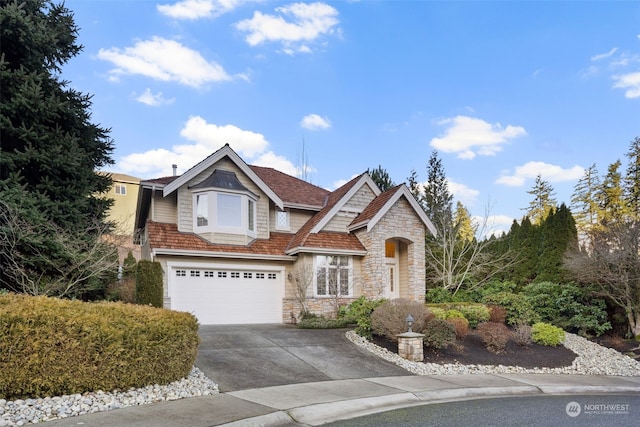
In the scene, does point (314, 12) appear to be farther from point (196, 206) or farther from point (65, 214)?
point (65, 214)

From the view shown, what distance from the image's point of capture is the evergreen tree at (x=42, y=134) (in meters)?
11.8

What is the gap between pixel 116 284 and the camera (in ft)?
57.8

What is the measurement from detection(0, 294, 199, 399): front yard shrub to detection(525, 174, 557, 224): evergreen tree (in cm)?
4441

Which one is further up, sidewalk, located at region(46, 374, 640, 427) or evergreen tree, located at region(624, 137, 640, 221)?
evergreen tree, located at region(624, 137, 640, 221)

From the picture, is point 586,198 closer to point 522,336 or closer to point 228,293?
point 522,336

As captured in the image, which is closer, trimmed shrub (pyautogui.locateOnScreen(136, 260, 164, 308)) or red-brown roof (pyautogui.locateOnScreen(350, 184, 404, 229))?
trimmed shrub (pyautogui.locateOnScreen(136, 260, 164, 308))

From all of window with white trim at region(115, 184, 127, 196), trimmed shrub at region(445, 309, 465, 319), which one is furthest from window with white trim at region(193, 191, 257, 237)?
window with white trim at region(115, 184, 127, 196)

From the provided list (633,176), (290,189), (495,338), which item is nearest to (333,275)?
(290,189)

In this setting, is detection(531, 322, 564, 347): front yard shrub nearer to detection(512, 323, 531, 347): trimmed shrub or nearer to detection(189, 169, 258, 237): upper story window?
detection(512, 323, 531, 347): trimmed shrub

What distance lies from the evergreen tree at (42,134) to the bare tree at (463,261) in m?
14.9

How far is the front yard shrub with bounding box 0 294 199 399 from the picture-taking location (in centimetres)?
638

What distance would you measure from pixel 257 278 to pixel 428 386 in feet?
32.3

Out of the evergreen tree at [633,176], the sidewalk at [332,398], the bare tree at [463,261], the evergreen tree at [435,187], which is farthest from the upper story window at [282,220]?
the evergreen tree at [633,176]

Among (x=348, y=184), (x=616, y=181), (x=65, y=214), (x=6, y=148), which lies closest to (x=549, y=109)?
(x=348, y=184)
